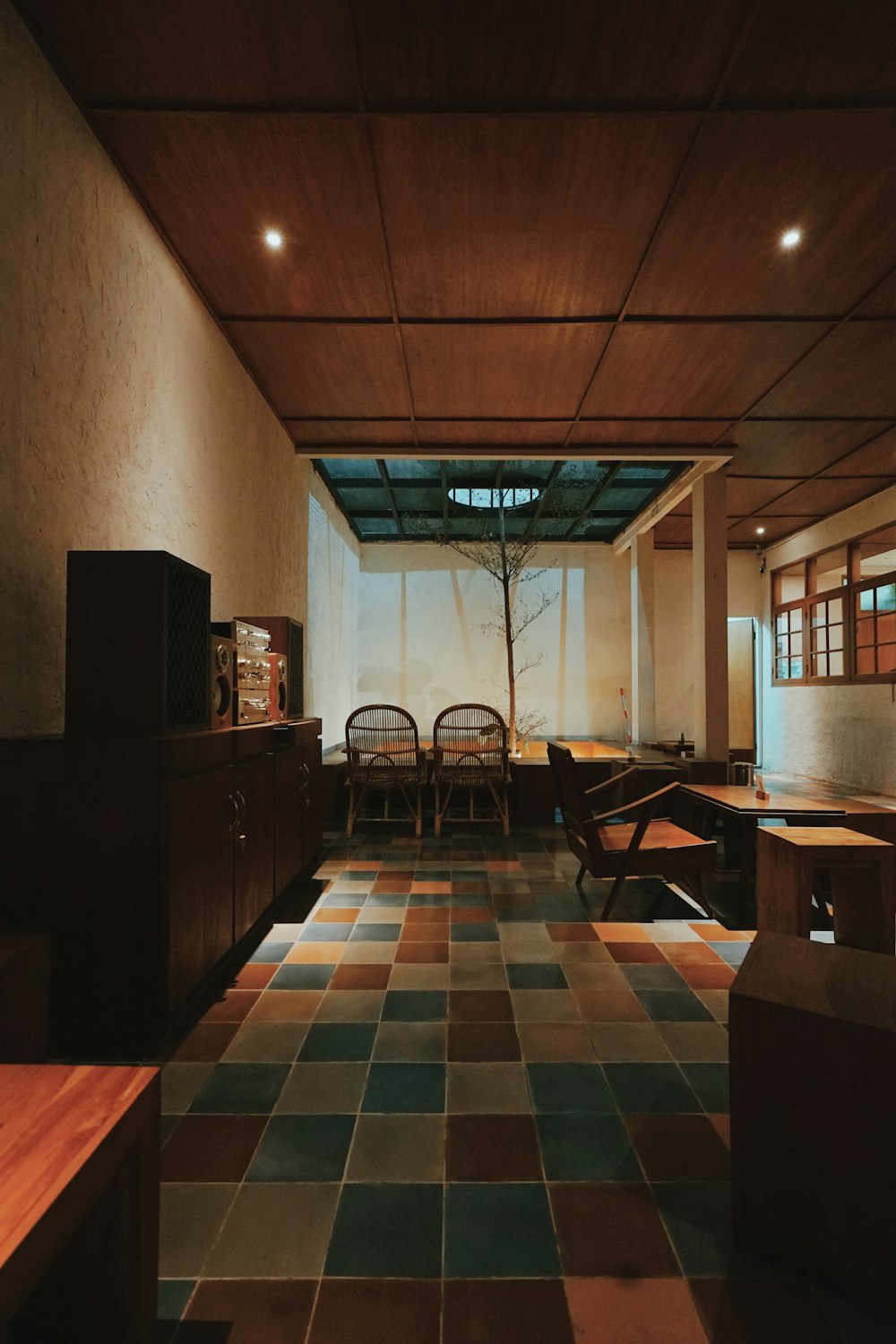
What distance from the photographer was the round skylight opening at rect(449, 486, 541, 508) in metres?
8.45

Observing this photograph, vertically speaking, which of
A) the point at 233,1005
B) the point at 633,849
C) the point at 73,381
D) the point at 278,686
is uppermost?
the point at 73,381

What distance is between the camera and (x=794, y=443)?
20.6 ft

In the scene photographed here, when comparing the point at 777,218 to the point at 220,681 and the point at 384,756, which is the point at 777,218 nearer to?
the point at 220,681

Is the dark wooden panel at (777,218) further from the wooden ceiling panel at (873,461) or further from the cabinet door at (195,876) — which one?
the cabinet door at (195,876)

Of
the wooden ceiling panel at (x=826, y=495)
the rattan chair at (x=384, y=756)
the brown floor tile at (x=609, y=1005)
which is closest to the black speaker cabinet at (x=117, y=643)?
the brown floor tile at (x=609, y=1005)

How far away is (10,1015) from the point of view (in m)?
1.54

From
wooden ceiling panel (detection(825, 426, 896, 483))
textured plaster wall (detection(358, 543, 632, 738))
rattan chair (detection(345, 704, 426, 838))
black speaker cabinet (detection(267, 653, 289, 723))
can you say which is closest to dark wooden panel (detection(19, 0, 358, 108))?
black speaker cabinet (detection(267, 653, 289, 723))

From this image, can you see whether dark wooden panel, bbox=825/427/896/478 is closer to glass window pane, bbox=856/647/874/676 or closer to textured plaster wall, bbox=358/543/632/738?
glass window pane, bbox=856/647/874/676

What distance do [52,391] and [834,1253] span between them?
131 inches

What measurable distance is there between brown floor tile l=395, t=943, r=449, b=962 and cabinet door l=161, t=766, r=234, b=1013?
0.81m

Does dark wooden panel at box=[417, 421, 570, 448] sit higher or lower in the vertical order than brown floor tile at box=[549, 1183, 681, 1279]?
higher

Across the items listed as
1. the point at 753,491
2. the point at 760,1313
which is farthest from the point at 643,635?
the point at 760,1313

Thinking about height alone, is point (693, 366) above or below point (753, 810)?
above

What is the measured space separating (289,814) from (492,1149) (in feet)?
7.78
